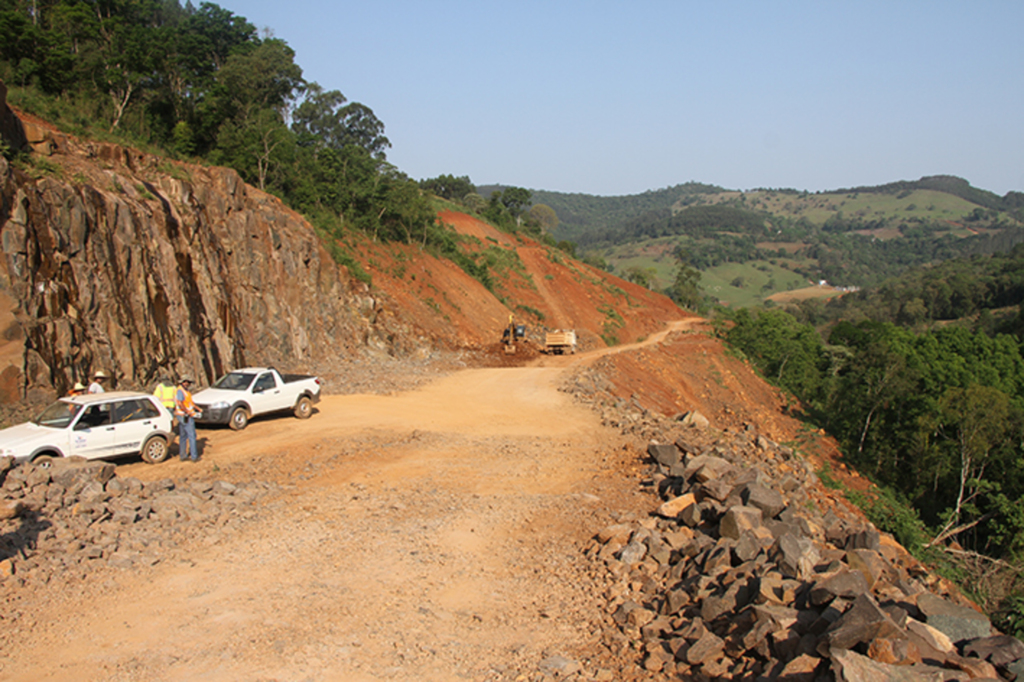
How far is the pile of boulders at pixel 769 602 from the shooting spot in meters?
5.47

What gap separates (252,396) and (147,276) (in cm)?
589

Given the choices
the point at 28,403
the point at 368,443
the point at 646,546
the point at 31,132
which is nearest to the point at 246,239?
the point at 31,132

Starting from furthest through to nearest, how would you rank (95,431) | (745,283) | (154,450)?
(745,283) → (154,450) → (95,431)

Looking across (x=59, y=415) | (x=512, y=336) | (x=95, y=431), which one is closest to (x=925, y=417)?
(x=512, y=336)

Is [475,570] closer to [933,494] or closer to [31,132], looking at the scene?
[31,132]

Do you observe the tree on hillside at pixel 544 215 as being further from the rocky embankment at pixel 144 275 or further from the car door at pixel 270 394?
the car door at pixel 270 394

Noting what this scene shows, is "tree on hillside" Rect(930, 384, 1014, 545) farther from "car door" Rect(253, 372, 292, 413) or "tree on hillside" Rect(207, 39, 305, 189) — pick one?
"tree on hillside" Rect(207, 39, 305, 189)

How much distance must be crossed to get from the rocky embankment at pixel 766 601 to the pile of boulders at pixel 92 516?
240 inches

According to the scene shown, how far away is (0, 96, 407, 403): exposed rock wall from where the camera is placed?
15.4 metres

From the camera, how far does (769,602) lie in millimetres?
6625

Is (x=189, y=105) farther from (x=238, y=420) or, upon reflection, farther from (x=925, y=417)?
(x=925, y=417)

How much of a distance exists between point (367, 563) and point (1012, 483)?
31.9 meters

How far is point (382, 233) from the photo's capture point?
4188 cm

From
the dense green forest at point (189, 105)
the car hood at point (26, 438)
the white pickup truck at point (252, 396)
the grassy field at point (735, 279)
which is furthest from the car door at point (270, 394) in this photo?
the grassy field at point (735, 279)
